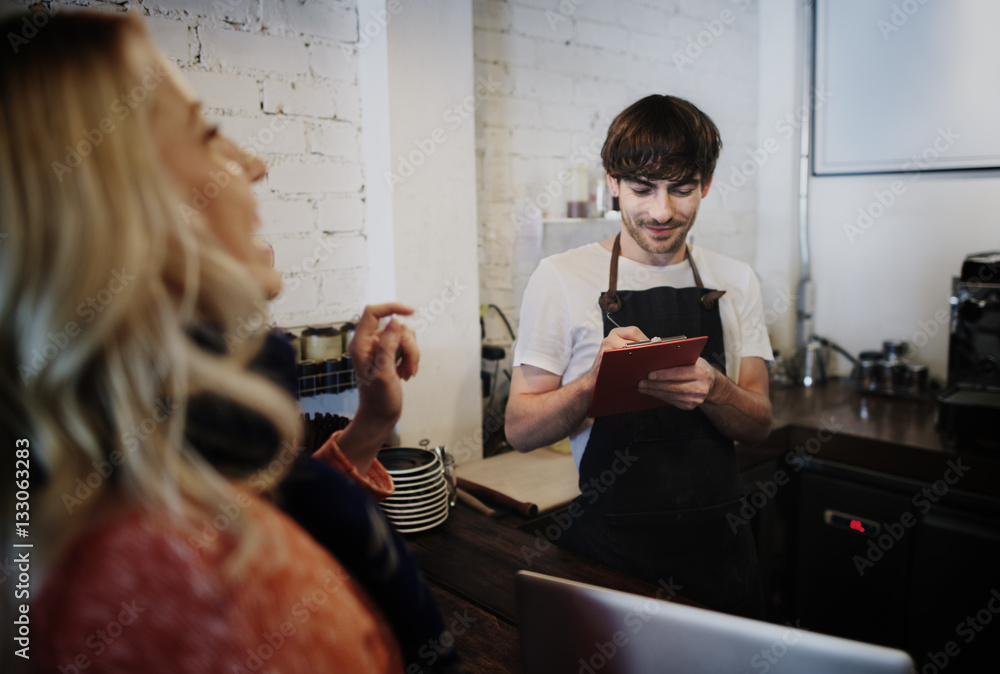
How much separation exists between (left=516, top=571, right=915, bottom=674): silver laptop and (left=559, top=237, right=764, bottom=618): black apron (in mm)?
747

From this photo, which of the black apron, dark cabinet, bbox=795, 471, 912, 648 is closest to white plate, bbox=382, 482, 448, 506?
the black apron

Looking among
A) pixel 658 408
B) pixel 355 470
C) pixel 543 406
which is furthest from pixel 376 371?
pixel 658 408

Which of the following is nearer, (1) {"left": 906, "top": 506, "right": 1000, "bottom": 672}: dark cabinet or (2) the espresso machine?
(1) {"left": 906, "top": 506, "right": 1000, "bottom": 672}: dark cabinet

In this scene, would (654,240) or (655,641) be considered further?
(654,240)

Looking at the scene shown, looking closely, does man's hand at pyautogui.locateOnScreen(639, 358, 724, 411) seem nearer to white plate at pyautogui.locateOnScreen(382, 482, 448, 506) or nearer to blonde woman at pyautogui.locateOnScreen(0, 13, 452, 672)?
white plate at pyautogui.locateOnScreen(382, 482, 448, 506)

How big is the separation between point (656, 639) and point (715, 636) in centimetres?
7

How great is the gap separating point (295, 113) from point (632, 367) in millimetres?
1333

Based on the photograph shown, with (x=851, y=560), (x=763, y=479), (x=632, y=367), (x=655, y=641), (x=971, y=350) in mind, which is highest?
(x=632, y=367)

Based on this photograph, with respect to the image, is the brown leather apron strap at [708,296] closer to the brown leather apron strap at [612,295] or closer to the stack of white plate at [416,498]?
the brown leather apron strap at [612,295]

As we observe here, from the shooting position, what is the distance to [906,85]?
3.03 meters

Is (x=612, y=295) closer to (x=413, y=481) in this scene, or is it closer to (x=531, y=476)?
(x=413, y=481)

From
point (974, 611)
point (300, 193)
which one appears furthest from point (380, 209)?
point (974, 611)

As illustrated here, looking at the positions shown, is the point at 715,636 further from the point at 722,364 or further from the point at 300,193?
the point at 300,193

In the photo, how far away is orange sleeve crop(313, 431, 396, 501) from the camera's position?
112 centimetres
